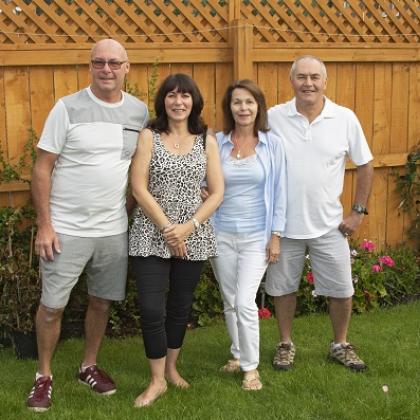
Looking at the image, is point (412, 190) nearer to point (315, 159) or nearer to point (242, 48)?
point (242, 48)

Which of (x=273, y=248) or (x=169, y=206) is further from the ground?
(x=169, y=206)

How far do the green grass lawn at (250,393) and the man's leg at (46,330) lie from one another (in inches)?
9.8

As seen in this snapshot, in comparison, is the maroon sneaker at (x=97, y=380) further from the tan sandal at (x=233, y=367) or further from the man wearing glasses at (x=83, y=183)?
the tan sandal at (x=233, y=367)

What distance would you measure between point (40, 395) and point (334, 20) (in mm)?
3881

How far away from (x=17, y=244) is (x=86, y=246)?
3.99 ft

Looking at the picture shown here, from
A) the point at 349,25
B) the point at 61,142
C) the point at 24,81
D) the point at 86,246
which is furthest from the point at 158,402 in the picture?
the point at 349,25

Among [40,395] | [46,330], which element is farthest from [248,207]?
[40,395]

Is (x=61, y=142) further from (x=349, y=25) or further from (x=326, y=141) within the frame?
(x=349, y=25)

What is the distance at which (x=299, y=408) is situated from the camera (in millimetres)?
3930

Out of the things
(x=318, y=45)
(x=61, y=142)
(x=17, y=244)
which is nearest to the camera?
(x=61, y=142)

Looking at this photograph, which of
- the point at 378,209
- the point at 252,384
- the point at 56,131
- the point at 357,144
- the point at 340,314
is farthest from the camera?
the point at 378,209

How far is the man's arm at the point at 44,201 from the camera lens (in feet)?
12.3

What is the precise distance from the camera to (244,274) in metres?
4.08

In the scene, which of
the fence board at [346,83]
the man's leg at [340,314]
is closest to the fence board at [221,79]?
the fence board at [346,83]
